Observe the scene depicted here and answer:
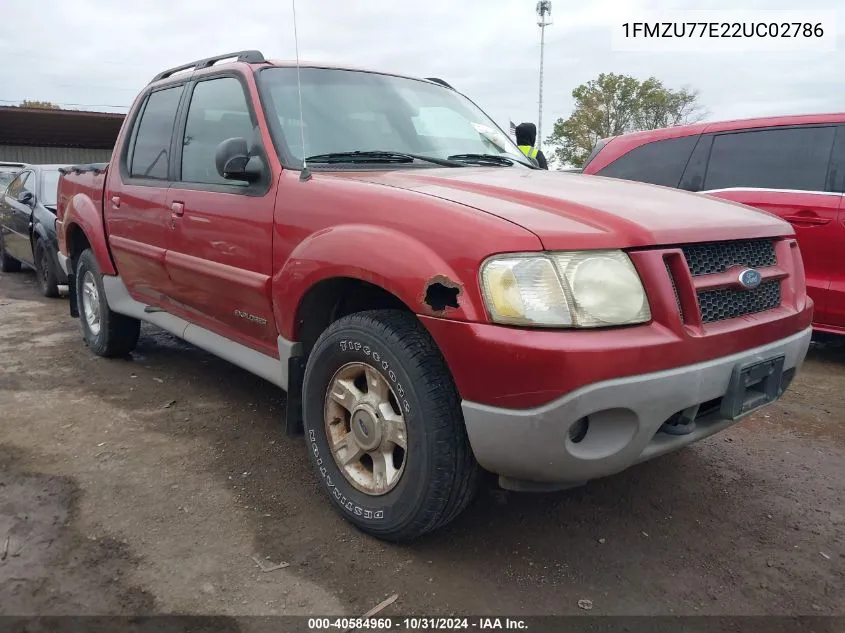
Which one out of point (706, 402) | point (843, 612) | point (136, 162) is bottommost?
point (843, 612)

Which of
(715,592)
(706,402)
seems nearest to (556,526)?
(715,592)

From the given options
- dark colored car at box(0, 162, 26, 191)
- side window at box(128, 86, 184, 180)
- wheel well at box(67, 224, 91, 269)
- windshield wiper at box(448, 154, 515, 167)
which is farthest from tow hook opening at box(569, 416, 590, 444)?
dark colored car at box(0, 162, 26, 191)

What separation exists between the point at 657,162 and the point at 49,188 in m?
6.32

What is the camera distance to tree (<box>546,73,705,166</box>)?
3709cm

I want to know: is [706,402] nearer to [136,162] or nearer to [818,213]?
[818,213]

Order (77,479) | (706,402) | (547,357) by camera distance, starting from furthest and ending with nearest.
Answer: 1. (77,479)
2. (706,402)
3. (547,357)

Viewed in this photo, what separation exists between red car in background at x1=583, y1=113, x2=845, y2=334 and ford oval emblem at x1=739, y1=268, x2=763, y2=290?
2550 mm

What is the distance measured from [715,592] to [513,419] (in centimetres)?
94

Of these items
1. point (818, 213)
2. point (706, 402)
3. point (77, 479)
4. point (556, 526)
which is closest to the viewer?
point (706, 402)

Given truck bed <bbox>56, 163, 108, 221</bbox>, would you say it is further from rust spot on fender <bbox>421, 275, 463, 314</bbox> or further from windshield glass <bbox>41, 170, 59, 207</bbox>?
rust spot on fender <bbox>421, 275, 463, 314</bbox>

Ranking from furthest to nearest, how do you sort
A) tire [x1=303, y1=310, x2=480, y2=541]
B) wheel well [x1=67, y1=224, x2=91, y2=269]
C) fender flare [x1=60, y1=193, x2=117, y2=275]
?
wheel well [x1=67, y1=224, x2=91, y2=269], fender flare [x1=60, y1=193, x2=117, y2=275], tire [x1=303, y1=310, x2=480, y2=541]

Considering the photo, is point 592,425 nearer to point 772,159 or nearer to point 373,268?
point 373,268

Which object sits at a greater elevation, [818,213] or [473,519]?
[818,213]

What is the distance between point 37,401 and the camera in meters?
3.99
